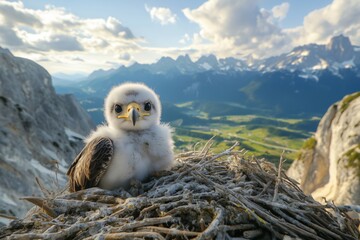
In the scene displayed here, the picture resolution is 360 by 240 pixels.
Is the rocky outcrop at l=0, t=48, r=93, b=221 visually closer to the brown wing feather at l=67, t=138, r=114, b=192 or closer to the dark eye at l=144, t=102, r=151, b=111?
the brown wing feather at l=67, t=138, r=114, b=192

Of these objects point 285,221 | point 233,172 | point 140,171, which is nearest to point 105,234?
point 140,171

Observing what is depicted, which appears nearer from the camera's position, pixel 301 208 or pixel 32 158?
pixel 301 208

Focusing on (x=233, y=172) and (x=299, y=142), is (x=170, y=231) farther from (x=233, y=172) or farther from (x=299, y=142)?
(x=299, y=142)

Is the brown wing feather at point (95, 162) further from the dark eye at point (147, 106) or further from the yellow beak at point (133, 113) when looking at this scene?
the dark eye at point (147, 106)

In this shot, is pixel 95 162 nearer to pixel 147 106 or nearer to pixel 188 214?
pixel 147 106

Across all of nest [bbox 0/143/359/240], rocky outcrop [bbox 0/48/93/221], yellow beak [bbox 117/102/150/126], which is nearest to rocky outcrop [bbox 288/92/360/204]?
nest [bbox 0/143/359/240]
